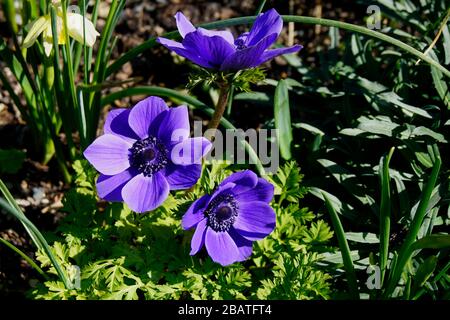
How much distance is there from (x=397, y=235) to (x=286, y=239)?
15.7 inches

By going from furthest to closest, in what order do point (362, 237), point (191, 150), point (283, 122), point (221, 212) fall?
point (283, 122), point (362, 237), point (221, 212), point (191, 150)

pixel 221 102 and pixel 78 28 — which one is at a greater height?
pixel 78 28

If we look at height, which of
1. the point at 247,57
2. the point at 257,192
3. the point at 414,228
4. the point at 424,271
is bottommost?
the point at 424,271

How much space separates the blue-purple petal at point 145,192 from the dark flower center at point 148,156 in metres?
0.02

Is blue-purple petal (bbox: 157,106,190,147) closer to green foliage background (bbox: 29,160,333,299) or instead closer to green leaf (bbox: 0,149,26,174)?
green foliage background (bbox: 29,160,333,299)

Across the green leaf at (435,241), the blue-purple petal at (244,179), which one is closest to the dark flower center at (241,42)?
the blue-purple petal at (244,179)

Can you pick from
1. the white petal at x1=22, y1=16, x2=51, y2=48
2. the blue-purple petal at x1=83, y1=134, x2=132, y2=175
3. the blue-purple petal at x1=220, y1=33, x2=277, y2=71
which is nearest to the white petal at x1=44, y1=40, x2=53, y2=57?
the white petal at x1=22, y1=16, x2=51, y2=48

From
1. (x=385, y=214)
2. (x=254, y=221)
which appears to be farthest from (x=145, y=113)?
(x=385, y=214)

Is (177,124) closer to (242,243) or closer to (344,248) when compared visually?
(242,243)

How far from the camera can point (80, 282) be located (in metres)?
1.77

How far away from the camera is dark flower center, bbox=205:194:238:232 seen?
170cm

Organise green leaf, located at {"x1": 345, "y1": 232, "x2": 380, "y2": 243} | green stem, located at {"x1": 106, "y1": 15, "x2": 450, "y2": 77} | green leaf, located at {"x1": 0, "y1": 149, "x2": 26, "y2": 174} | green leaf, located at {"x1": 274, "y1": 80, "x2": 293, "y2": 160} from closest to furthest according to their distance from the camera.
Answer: green stem, located at {"x1": 106, "y1": 15, "x2": 450, "y2": 77} < green leaf, located at {"x1": 345, "y1": 232, "x2": 380, "y2": 243} < green leaf, located at {"x1": 274, "y1": 80, "x2": 293, "y2": 160} < green leaf, located at {"x1": 0, "y1": 149, "x2": 26, "y2": 174}

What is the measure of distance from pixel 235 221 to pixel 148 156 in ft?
0.98

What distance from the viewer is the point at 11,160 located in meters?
2.35
